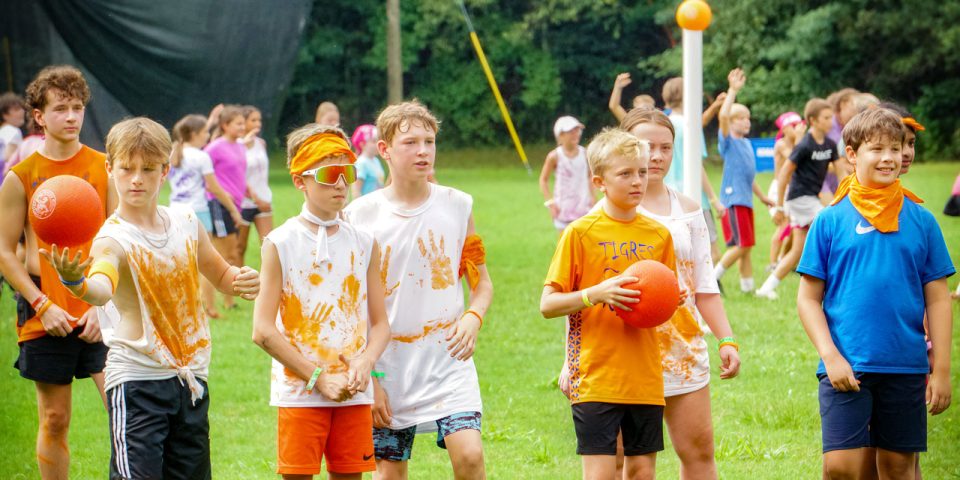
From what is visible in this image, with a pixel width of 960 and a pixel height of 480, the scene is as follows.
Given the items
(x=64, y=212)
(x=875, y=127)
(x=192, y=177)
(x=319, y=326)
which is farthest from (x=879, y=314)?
(x=192, y=177)

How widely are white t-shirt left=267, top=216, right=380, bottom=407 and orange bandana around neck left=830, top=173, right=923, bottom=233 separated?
204cm

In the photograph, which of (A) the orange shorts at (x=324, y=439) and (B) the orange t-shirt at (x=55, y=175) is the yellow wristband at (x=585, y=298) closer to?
(A) the orange shorts at (x=324, y=439)

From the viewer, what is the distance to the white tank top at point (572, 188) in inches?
520

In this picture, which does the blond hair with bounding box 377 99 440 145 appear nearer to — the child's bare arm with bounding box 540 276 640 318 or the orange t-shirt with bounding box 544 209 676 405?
the orange t-shirt with bounding box 544 209 676 405

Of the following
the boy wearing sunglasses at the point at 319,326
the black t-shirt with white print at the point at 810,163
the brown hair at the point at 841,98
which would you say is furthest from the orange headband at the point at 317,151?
the black t-shirt with white print at the point at 810,163

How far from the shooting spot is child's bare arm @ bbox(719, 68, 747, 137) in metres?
9.16

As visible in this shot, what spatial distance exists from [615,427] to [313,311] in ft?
4.09

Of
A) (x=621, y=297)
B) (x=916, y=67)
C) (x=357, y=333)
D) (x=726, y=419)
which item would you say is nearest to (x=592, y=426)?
(x=621, y=297)

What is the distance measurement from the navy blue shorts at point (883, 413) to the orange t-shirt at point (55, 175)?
3.37 m

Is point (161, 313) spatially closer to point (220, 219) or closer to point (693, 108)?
point (693, 108)

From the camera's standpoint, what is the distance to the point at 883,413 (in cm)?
448

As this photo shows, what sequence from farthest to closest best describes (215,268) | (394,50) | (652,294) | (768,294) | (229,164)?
(394,50), (229,164), (768,294), (215,268), (652,294)

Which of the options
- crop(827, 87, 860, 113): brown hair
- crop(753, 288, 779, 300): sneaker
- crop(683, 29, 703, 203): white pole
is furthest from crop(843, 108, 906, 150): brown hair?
crop(753, 288, 779, 300): sneaker

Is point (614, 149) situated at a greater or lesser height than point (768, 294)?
greater
